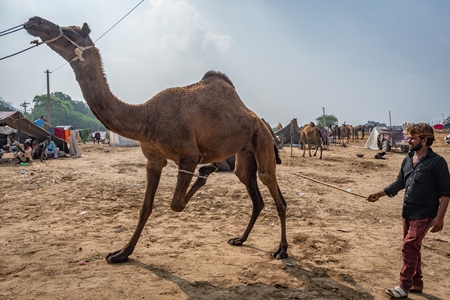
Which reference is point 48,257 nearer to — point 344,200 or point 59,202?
point 59,202

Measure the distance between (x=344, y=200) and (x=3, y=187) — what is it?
28.6ft

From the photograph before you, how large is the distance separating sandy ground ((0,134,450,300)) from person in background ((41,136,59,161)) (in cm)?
765

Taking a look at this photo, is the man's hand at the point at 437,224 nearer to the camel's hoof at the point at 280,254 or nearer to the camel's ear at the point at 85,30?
the camel's hoof at the point at 280,254

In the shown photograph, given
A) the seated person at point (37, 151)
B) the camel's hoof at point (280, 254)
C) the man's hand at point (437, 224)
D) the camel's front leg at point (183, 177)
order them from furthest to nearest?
the seated person at point (37, 151) → the camel's hoof at point (280, 254) → the camel's front leg at point (183, 177) → the man's hand at point (437, 224)

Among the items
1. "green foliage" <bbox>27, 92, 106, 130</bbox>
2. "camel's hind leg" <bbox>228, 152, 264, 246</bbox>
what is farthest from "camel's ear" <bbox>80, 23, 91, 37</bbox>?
"green foliage" <bbox>27, 92, 106, 130</bbox>

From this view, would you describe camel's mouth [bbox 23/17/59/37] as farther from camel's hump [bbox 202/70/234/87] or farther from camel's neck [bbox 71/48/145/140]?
camel's hump [bbox 202/70/234/87]

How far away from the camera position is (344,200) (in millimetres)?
7676

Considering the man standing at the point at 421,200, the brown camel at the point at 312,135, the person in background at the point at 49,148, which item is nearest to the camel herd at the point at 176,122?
the man standing at the point at 421,200

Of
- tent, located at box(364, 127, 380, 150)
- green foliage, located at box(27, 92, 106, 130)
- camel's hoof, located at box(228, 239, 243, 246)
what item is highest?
green foliage, located at box(27, 92, 106, 130)

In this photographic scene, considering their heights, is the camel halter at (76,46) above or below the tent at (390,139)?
above

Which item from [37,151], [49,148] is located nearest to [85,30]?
[37,151]

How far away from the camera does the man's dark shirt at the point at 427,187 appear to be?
3152mm

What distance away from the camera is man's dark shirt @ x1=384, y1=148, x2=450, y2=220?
315 cm

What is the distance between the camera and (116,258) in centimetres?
382
